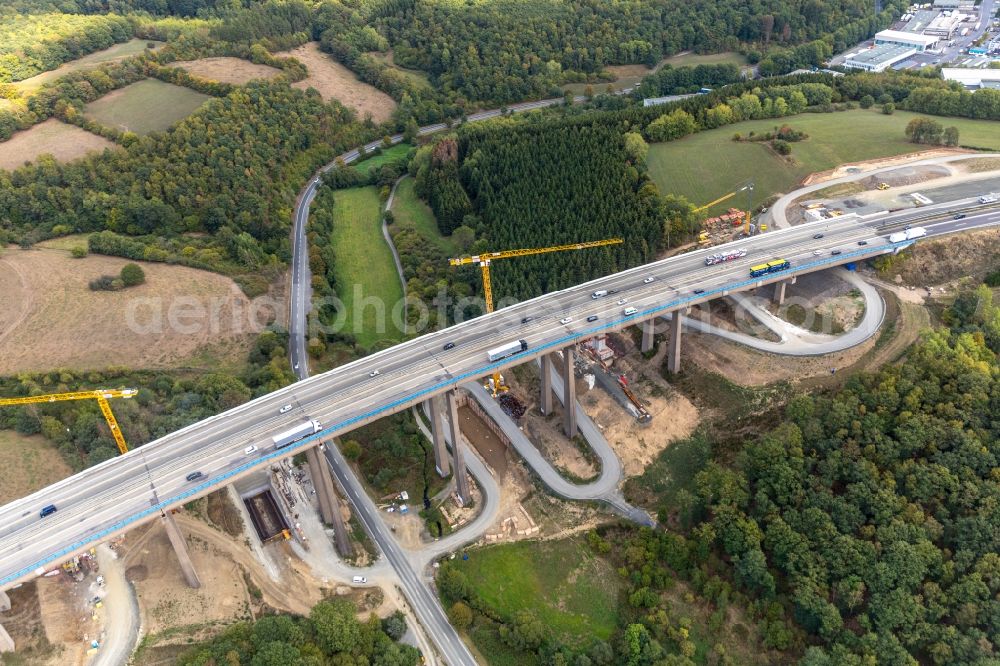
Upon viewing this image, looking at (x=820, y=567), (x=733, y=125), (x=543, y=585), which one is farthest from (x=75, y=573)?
(x=733, y=125)

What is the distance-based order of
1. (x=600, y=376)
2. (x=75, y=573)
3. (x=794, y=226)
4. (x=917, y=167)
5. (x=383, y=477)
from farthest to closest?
(x=917, y=167), (x=794, y=226), (x=600, y=376), (x=383, y=477), (x=75, y=573)

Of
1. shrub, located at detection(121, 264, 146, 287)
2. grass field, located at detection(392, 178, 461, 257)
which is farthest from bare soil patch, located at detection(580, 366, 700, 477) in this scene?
shrub, located at detection(121, 264, 146, 287)

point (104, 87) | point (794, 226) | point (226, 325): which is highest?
point (104, 87)

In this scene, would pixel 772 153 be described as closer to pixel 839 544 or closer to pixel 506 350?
pixel 506 350

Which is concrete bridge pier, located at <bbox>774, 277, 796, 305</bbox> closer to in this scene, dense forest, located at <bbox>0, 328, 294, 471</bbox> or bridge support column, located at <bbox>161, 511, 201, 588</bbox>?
dense forest, located at <bbox>0, 328, 294, 471</bbox>

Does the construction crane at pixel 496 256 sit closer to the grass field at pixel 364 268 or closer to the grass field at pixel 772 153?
the grass field at pixel 364 268

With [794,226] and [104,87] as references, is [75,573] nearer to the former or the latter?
[794,226]

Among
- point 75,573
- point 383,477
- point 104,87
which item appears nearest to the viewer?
point 75,573
